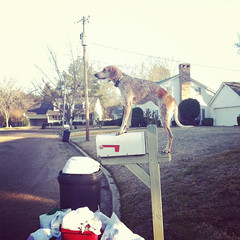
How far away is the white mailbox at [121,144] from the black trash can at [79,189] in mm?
1456

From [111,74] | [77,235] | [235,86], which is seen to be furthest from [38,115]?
[111,74]

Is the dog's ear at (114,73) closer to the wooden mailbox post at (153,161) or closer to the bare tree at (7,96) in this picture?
the wooden mailbox post at (153,161)

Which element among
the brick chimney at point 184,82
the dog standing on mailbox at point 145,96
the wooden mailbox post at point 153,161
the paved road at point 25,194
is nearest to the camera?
the dog standing on mailbox at point 145,96

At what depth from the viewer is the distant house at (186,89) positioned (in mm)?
26311

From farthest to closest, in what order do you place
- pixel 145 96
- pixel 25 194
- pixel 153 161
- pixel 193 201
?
pixel 25 194
pixel 193 201
pixel 153 161
pixel 145 96

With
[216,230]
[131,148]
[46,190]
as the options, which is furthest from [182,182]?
[46,190]

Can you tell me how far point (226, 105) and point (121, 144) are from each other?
24.0 meters

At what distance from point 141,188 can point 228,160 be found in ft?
7.42

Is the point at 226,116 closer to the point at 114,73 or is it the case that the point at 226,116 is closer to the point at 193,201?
the point at 193,201

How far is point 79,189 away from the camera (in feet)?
13.2

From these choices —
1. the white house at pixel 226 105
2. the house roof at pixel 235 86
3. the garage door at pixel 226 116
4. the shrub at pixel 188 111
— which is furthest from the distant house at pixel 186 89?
the house roof at pixel 235 86

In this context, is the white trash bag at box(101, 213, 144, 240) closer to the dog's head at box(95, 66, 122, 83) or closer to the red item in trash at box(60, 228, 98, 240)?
the red item in trash at box(60, 228, 98, 240)

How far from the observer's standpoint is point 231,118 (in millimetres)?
23578

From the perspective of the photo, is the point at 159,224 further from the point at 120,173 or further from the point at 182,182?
the point at 120,173
